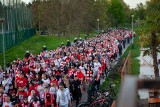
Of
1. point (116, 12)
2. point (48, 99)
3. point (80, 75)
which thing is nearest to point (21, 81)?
point (48, 99)

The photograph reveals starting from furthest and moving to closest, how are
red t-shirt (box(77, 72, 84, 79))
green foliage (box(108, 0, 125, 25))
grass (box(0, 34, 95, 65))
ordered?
green foliage (box(108, 0, 125, 25)) → grass (box(0, 34, 95, 65)) → red t-shirt (box(77, 72, 84, 79))

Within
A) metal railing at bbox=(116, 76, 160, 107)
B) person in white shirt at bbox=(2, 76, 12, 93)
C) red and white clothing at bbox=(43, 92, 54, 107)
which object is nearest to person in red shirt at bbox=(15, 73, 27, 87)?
person in white shirt at bbox=(2, 76, 12, 93)

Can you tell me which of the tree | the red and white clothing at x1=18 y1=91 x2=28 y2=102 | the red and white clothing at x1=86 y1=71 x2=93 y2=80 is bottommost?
the red and white clothing at x1=86 y1=71 x2=93 y2=80

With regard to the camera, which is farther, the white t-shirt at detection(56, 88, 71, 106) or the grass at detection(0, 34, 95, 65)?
the grass at detection(0, 34, 95, 65)

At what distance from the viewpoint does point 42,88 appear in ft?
41.3

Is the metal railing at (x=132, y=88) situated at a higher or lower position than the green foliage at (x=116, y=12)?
lower

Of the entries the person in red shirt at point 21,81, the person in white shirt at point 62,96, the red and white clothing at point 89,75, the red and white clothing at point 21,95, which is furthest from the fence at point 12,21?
the person in white shirt at point 62,96

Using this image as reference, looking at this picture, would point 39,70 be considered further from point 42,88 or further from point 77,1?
point 77,1

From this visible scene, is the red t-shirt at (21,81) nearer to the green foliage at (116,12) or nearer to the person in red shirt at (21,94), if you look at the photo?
the person in red shirt at (21,94)

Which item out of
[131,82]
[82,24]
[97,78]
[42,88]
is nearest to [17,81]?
[42,88]

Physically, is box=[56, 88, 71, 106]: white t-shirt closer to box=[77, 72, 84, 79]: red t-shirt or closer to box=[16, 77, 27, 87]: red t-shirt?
box=[16, 77, 27, 87]: red t-shirt

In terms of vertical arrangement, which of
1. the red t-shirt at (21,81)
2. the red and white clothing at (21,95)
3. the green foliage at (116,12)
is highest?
the green foliage at (116,12)

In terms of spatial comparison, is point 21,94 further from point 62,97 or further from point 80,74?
point 80,74

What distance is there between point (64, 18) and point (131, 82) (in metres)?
72.2
